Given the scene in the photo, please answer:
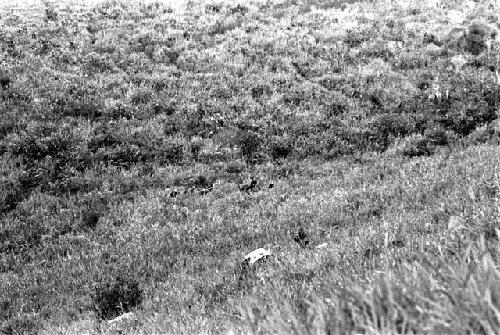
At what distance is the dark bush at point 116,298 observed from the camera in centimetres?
714

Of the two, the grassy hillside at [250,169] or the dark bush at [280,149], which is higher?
the grassy hillside at [250,169]

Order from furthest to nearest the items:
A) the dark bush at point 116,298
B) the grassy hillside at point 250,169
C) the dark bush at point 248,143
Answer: the dark bush at point 248,143 → the dark bush at point 116,298 → the grassy hillside at point 250,169

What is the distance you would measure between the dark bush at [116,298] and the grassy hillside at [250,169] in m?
0.03

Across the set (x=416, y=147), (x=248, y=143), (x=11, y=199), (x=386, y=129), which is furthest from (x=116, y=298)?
(x=386, y=129)

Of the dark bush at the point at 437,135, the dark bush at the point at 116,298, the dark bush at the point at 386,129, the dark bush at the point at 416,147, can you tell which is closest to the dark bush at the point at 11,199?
the dark bush at the point at 116,298

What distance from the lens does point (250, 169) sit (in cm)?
1357

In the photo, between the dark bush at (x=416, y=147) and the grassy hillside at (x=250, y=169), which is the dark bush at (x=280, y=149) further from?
the dark bush at (x=416, y=147)

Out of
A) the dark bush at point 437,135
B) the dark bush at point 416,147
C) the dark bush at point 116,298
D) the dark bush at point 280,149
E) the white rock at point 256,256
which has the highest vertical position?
the white rock at point 256,256

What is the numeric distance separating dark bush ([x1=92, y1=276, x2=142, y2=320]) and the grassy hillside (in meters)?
0.03

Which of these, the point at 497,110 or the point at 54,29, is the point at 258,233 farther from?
the point at 54,29

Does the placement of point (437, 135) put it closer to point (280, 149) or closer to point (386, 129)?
point (386, 129)

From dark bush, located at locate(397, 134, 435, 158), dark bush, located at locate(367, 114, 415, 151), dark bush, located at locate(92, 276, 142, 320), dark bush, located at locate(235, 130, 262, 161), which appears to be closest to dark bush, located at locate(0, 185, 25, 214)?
dark bush, located at locate(92, 276, 142, 320)

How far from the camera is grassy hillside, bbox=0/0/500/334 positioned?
3.05 meters

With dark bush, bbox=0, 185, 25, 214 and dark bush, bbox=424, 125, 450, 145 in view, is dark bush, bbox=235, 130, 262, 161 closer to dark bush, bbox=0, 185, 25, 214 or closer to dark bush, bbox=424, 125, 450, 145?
dark bush, bbox=424, 125, 450, 145
